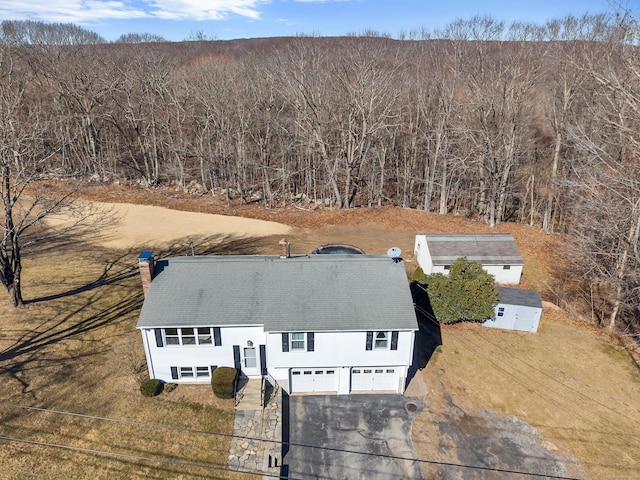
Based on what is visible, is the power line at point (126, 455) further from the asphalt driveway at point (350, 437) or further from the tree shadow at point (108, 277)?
the tree shadow at point (108, 277)

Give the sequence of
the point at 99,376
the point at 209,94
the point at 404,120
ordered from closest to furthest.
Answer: the point at 99,376 → the point at 209,94 → the point at 404,120

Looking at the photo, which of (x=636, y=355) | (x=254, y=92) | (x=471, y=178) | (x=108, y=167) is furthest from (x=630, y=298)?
(x=108, y=167)

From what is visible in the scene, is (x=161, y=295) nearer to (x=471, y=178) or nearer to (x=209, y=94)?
(x=209, y=94)

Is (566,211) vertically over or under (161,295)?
under

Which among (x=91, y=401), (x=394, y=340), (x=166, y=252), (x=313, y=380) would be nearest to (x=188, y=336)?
(x=91, y=401)

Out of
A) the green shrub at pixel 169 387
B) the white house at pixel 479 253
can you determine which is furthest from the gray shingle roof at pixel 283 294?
the white house at pixel 479 253

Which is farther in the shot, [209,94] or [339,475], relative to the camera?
[209,94]
